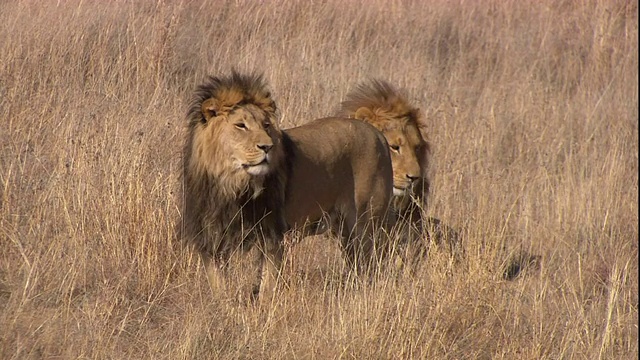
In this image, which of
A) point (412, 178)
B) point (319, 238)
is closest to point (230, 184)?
point (319, 238)

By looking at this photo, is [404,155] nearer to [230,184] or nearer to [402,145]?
[402,145]

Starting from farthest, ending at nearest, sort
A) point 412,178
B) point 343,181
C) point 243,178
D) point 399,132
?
point 399,132, point 412,178, point 343,181, point 243,178

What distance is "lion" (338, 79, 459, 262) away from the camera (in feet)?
21.6

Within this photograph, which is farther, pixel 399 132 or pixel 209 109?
pixel 399 132

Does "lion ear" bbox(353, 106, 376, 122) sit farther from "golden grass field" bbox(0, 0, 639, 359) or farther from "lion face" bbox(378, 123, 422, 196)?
"golden grass field" bbox(0, 0, 639, 359)

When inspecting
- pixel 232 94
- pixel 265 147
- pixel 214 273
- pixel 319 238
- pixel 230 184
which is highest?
pixel 232 94

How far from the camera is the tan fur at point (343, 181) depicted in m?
5.71

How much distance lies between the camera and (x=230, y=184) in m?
5.33

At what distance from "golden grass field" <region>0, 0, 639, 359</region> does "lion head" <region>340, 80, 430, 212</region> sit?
43cm

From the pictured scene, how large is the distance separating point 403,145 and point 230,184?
1644mm

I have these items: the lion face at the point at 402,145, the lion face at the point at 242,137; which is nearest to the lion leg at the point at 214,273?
the lion face at the point at 242,137

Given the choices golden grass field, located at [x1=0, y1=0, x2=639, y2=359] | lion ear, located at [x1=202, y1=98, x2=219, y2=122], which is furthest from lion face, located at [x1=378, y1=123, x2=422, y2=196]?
lion ear, located at [x1=202, y1=98, x2=219, y2=122]

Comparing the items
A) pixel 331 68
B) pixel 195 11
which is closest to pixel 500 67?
pixel 331 68

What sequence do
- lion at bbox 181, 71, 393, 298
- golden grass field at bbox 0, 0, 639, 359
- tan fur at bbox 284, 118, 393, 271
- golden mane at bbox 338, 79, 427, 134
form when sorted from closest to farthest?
golden grass field at bbox 0, 0, 639, 359 → lion at bbox 181, 71, 393, 298 → tan fur at bbox 284, 118, 393, 271 → golden mane at bbox 338, 79, 427, 134
